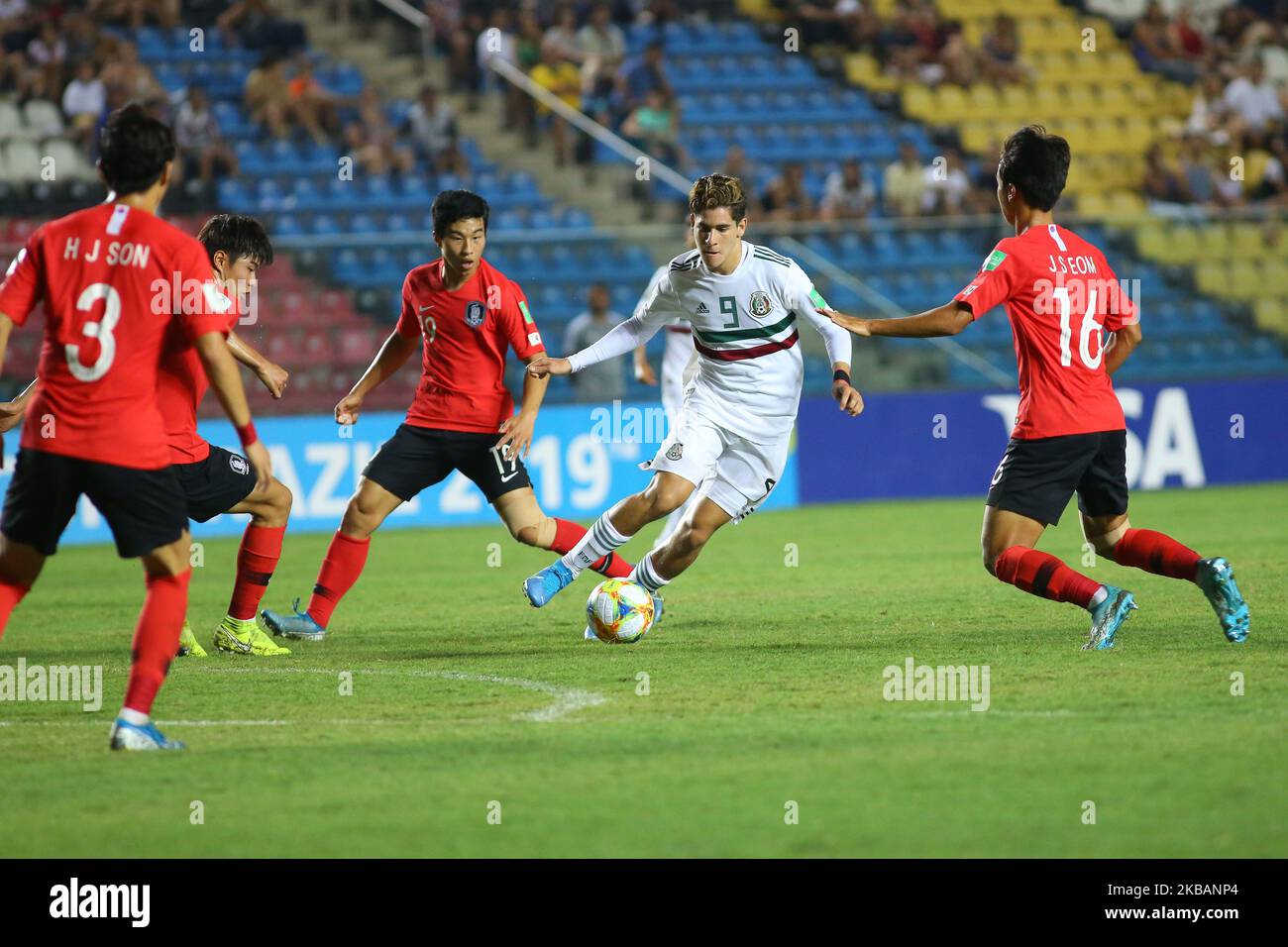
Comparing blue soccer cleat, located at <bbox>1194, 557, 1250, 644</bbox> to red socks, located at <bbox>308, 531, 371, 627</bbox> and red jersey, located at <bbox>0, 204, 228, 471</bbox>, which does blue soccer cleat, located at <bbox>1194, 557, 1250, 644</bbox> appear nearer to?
red socks, located at <bbox>308, 531, 371, 627</bbox>

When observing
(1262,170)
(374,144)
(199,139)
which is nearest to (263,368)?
(199,139)

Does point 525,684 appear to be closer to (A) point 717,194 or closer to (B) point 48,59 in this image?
(A) point 717,194

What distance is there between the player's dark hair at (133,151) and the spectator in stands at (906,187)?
15.4 meters

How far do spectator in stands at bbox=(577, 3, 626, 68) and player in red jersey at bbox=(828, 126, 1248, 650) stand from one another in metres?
14.5

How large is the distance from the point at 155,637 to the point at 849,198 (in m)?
15.4

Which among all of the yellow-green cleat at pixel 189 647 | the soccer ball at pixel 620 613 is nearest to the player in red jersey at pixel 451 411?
the yellow-green cleat at pixel 189 647

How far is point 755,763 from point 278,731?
194 centimetres

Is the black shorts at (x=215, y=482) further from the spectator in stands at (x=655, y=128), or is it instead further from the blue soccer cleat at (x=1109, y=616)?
the spectator in stands at (x=655, y=128)

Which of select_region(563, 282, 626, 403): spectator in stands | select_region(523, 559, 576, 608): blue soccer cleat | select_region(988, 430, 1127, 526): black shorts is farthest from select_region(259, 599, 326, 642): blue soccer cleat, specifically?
select_region(563, 282, 626, 403): spectator in stands

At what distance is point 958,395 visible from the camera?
57.1 feet

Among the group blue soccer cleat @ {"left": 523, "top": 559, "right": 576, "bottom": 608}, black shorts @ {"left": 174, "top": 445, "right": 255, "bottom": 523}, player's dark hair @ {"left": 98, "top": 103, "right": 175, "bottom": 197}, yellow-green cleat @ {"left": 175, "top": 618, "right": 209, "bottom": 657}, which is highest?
player's dark hair @ {"left": 98, "top": 103, "right": 175, "bottom": 197}

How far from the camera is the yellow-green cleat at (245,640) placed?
8.71 metres

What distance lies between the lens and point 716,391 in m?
8.79

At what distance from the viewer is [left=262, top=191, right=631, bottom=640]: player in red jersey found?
8750 mm
